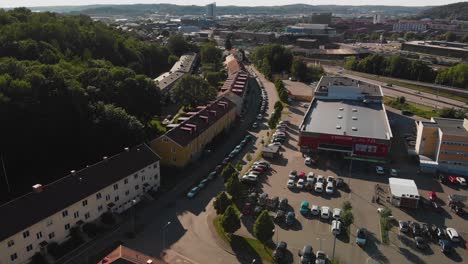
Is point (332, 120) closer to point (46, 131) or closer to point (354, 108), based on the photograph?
point (354, 108)

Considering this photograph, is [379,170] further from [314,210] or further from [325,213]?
[314,210]

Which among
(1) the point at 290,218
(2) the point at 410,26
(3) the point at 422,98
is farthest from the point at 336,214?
(2) the point at 410,26

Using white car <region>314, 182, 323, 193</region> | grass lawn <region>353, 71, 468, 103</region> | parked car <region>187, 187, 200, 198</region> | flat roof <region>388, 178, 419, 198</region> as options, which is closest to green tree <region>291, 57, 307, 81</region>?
grass lawn <region>353, 71, 468, 103</region>

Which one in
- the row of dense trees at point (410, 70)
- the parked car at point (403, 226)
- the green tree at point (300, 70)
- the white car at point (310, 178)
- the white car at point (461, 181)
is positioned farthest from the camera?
the row of dense trees at point (410, 70)

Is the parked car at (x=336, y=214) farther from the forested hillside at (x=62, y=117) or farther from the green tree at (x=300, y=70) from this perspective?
the green tree at (x=300, y=70)

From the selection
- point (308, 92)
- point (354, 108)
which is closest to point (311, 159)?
point (354, 108)

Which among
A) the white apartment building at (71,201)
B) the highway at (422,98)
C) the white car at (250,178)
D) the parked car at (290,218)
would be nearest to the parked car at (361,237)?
the parked car at (290,218)

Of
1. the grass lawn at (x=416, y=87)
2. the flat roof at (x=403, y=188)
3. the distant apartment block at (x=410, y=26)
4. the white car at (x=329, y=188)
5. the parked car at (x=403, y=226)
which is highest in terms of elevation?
the distant apartment block at (x=410, y=26)
